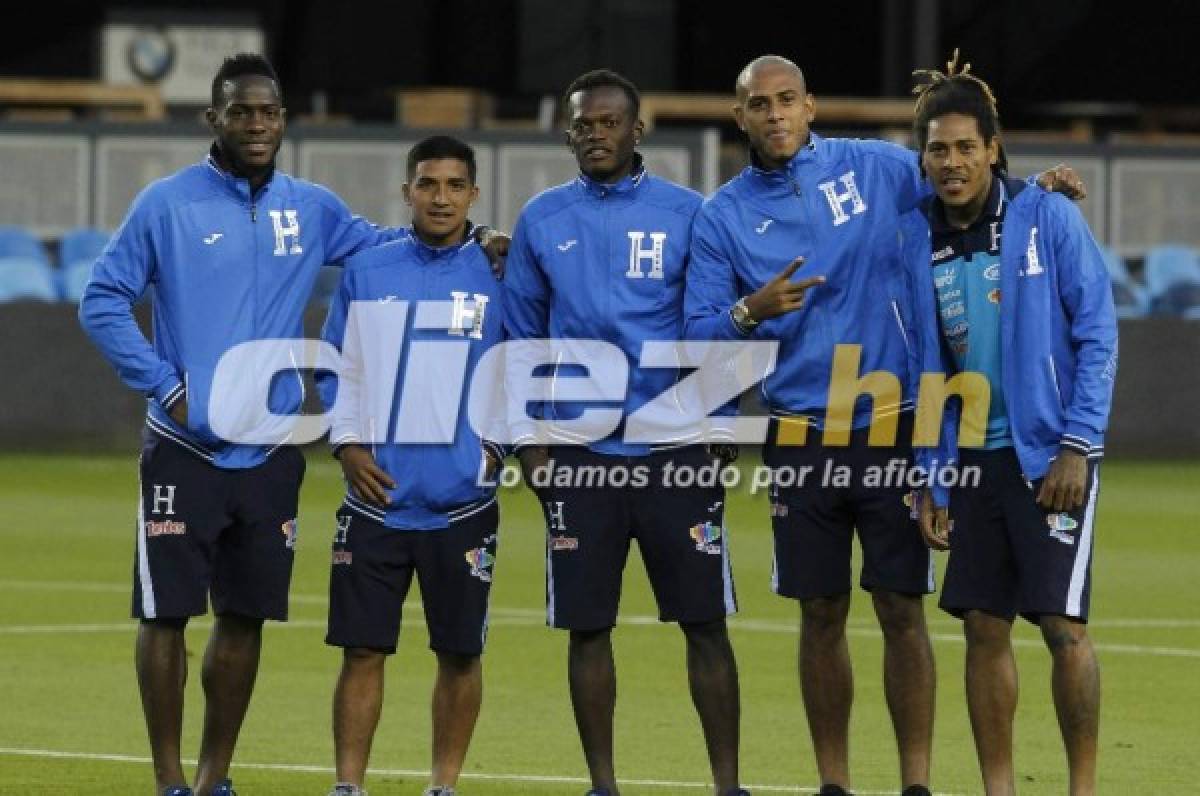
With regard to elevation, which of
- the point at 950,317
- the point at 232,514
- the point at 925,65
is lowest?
the point at 232,514

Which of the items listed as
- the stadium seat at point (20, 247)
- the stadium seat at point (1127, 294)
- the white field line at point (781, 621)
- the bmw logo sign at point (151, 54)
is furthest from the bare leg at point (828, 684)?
the bmw logo sign at point (151, 54)

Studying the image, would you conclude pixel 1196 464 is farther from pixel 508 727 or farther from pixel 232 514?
pixel 232 514

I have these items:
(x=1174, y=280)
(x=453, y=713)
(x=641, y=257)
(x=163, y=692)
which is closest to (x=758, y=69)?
(x=641, y=257)

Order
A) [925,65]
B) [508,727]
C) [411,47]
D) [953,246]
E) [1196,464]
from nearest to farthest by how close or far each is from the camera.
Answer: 1. [953,246]
2. [508,727]
3. [1196,464]
4. [925,65]
5. [411,47]

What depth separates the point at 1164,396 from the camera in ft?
86.1

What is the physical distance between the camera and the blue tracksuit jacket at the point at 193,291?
998 cm

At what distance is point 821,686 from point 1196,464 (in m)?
16.3

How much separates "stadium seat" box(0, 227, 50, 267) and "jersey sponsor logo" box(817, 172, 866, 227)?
55.6 ft

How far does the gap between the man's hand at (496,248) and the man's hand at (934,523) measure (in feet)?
5.76

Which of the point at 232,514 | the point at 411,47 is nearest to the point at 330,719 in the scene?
the point at 232,514

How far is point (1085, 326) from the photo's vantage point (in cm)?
935

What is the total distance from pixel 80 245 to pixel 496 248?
16705 millimetres

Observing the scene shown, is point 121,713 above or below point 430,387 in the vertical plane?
below

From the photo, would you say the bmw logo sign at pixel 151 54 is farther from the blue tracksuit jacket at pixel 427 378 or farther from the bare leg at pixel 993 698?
the bare leg at pixel 993 698
